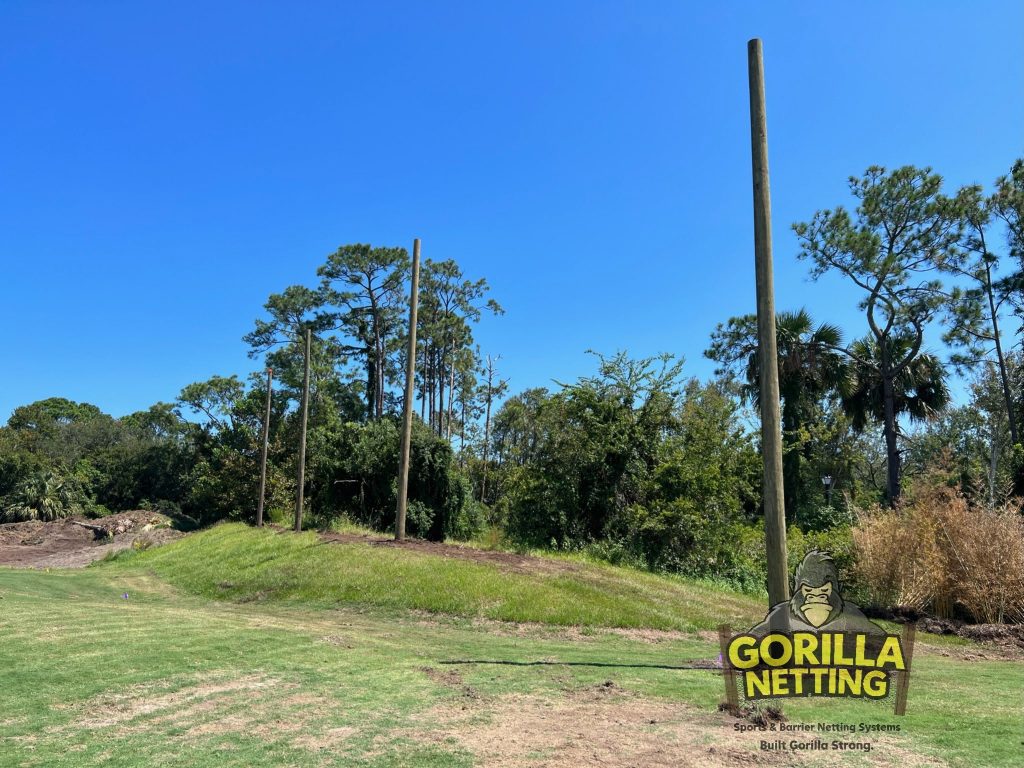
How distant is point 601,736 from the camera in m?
4.79

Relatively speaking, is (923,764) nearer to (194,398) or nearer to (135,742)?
(135,742)

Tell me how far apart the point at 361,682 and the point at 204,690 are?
1.45 m

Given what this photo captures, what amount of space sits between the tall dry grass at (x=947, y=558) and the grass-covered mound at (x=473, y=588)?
2.64 metres

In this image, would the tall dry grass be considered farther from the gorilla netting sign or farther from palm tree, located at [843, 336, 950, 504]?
palm tree, located at [843, 336, 950, 504]

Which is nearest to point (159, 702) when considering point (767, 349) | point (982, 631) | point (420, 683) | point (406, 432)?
point (420, 683)

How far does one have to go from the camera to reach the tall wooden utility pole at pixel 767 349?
5.95 meters

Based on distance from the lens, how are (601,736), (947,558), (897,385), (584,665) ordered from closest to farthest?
(601,736) < (584,665) < (947,558) < (897,385)

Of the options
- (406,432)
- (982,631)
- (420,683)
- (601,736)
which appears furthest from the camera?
(406,432)

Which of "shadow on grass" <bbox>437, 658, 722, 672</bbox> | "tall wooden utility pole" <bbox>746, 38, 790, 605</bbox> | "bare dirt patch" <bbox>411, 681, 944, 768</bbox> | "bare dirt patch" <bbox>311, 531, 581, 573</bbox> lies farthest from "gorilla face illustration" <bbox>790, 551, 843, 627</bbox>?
"bare dirt patch" <bbox>311, 531, 581, 573</bbox>

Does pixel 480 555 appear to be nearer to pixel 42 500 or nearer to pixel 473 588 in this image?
pixel 473 588

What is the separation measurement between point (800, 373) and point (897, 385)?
417 centimetres

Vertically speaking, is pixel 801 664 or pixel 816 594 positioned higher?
pixel 816 594

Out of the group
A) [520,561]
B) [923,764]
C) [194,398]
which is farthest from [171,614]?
[194,398]

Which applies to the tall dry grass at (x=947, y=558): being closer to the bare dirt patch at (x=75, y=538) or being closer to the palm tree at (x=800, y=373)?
the palm tree at (x=800, y=373)
